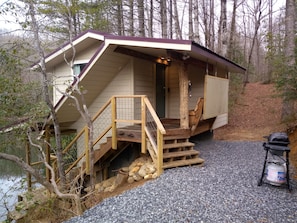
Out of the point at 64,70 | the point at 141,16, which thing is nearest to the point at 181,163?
the point at 64,70

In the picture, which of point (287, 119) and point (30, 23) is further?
point (287, 119)

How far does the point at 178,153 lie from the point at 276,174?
1994mm

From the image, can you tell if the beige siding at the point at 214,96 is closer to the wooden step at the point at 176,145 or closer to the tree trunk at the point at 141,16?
the wooden step at the point at 176,145

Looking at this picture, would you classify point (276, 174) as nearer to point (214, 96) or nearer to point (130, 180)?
point (130, 180)

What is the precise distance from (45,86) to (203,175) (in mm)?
3838

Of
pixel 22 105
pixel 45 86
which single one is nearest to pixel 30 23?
pixel 45 86

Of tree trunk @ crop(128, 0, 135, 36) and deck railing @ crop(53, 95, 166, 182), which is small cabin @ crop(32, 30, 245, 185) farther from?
tree trunk @ crop(128, 0, 135, 36)

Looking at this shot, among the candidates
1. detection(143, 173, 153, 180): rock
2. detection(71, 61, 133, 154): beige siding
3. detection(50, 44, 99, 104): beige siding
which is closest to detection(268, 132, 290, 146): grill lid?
detection(143, 173, 153, 180): rock

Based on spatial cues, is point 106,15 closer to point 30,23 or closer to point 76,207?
point 30,23

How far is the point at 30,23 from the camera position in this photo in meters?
4.62

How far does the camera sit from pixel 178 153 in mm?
4996

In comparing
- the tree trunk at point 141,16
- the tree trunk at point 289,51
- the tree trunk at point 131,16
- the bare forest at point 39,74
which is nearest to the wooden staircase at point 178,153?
the bare forest at point 39,74

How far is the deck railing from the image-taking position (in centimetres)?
462

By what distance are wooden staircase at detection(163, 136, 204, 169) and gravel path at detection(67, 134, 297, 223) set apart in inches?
7.8
